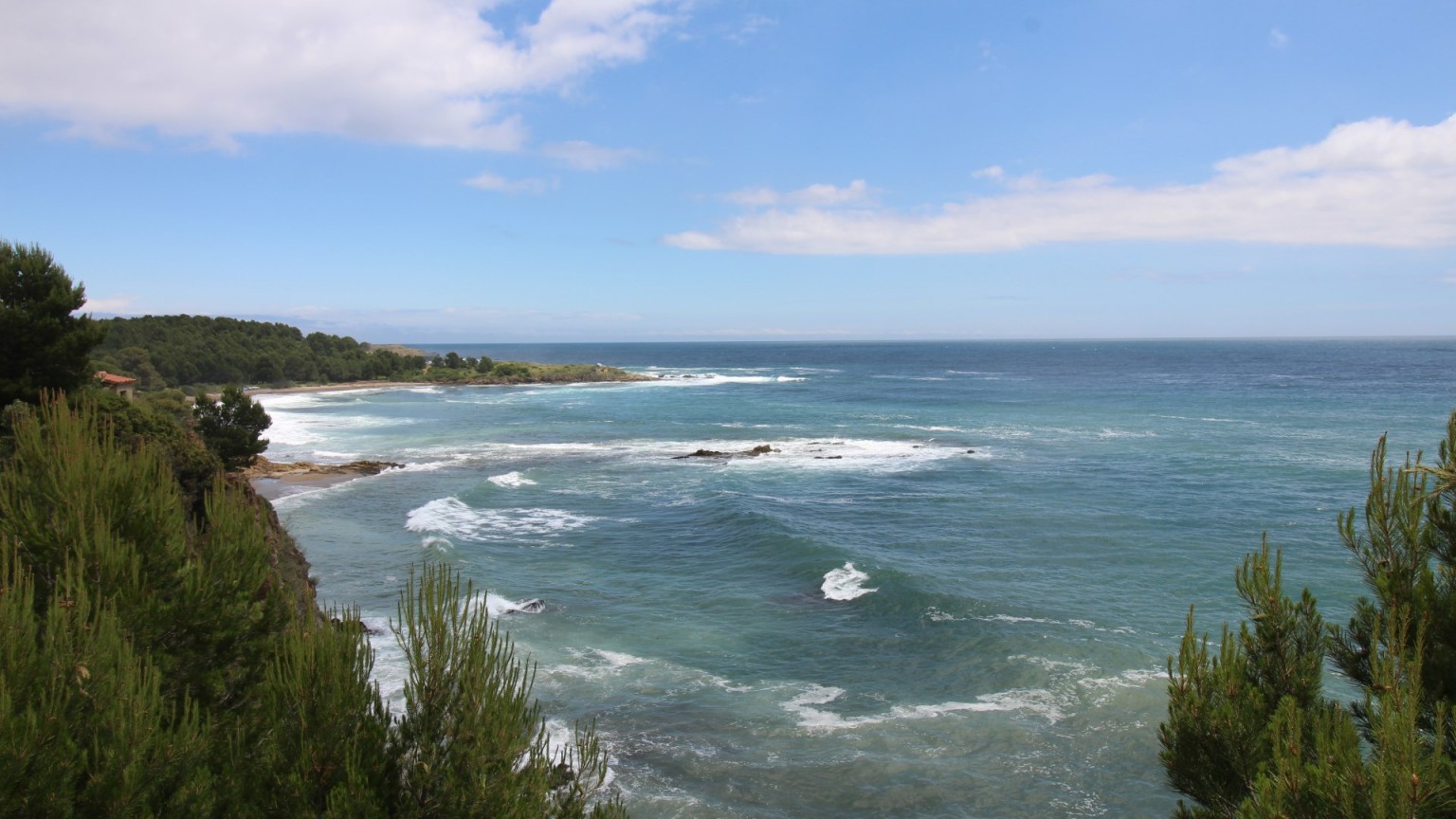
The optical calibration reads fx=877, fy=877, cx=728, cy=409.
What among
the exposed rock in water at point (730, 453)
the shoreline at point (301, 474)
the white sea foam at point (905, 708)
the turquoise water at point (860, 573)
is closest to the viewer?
the turquoise water at point (860, 573)

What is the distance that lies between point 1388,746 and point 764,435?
53.0 metres

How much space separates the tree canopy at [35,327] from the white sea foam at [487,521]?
11205 mm

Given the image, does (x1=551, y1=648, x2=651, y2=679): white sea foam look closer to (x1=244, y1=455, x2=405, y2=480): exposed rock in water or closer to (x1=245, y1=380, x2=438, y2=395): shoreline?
(x1=244, y1=455, x2=405, y2=480): exposed rock in water

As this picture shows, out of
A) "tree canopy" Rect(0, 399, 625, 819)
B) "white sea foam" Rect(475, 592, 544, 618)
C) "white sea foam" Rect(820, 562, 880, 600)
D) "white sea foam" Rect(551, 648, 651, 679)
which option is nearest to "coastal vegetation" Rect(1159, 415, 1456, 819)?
"tree canopy" Rect(0, 399, 625, 819)

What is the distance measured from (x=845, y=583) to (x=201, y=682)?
18.5 m

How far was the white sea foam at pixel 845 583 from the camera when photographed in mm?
23703

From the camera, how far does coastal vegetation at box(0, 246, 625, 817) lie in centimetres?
595

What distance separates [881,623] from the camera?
2147 centimetres

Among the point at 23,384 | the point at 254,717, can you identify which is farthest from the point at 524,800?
the point at 23,384

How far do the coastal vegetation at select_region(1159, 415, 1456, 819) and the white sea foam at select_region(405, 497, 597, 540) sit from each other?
2543cm

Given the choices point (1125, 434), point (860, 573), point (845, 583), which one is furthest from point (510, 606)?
point (1125, 434)

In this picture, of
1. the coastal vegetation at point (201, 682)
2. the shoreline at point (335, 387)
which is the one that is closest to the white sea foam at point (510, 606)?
the coastal vegetation at point (201, 682)

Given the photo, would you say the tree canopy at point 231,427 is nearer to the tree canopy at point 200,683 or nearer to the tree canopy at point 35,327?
the tree canopy at point 35,327

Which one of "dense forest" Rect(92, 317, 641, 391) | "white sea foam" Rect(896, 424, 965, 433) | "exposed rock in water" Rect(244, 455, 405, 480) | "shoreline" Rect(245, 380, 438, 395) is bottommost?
"exposed rock in water" Rect(244, 455, 405, 480)
